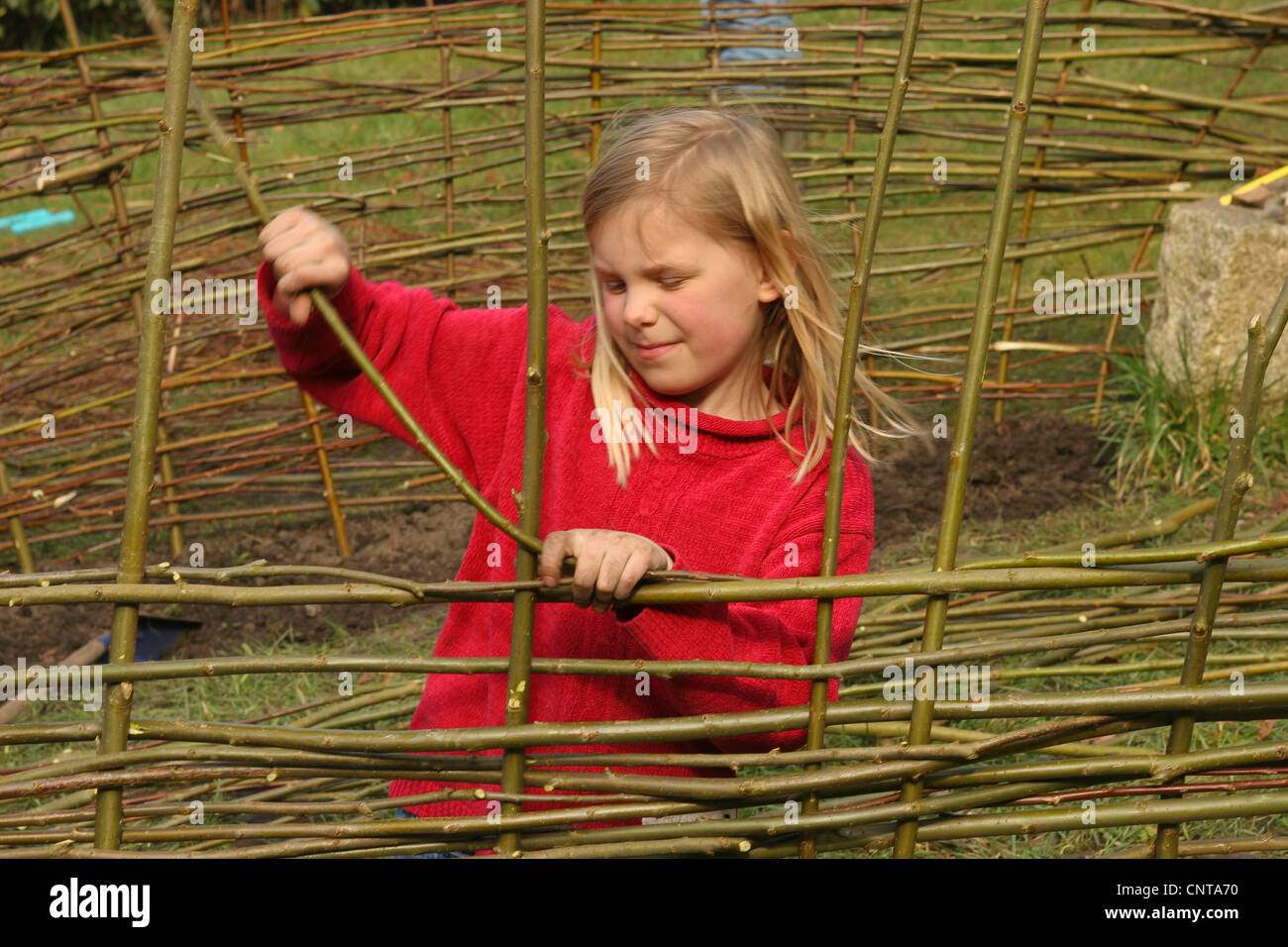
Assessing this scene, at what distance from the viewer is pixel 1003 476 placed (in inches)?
133

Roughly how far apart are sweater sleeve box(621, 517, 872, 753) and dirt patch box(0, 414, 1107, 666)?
1709 millimetres

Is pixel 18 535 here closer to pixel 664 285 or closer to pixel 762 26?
pixel 664 285

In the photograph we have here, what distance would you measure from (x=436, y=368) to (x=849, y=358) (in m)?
0.60

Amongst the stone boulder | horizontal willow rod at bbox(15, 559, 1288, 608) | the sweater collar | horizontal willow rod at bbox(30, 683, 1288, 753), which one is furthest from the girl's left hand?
the stone boulder

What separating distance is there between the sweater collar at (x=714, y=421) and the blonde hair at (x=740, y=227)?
0.01 meters

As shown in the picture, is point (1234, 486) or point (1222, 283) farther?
point (1222, 283)

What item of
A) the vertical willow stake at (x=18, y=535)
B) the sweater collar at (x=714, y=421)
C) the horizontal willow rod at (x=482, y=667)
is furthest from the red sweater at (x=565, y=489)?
the vertical willow stake at (x=18, y=535)

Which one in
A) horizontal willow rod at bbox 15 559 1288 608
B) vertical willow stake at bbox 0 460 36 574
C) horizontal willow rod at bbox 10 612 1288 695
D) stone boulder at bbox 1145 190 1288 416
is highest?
stone boulder at bbox 1145 190 1288 416

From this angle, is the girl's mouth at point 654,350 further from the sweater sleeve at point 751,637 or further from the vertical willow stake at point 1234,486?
the vertical willow stake at point 1234,486

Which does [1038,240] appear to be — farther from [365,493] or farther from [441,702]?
[441,702]

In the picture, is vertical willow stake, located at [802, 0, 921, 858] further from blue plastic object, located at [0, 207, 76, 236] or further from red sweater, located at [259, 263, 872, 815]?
blue plastic object, located at [0, 207, 76, 236]

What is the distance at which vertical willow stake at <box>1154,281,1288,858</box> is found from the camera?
1.17 metres

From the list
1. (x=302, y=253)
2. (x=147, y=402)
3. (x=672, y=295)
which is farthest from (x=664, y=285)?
(x=147, y=402)

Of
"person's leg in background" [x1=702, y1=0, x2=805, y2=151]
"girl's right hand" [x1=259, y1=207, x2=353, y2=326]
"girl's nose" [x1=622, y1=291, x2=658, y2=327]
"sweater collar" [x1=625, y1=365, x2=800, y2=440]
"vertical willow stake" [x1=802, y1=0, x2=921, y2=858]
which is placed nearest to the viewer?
"vertical willow stake" [x1=802, y1=0, x2=921, y2=858]
